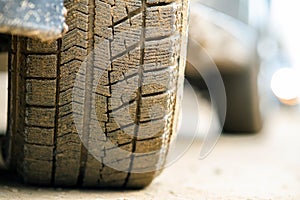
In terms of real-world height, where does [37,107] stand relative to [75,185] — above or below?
above

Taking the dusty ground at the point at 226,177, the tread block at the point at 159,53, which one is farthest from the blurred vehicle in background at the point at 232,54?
the tread block at the point at 159,53

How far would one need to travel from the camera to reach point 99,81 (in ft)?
3.22

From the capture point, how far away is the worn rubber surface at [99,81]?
961mm

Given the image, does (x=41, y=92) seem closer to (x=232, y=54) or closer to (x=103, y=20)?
(x=103, y=20)

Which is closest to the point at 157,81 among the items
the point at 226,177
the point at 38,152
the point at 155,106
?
the point at 155,106

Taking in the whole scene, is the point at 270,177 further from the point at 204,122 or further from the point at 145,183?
the point at 204,122

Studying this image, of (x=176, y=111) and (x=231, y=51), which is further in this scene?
(x=231, y=51)

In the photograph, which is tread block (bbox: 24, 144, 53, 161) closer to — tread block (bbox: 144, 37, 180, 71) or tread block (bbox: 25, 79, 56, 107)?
tread block (bbox: 25, 79, 56, 107)

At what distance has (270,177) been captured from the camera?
5.49 feet

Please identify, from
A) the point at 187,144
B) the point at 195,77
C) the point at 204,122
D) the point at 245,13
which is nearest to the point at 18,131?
the point at 187,144

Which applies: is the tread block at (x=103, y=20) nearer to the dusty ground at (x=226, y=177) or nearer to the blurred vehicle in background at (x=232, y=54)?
the dusty ground at (x=226, y=177)

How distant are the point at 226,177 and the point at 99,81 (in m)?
0.78

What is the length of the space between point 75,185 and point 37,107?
23 centimetres

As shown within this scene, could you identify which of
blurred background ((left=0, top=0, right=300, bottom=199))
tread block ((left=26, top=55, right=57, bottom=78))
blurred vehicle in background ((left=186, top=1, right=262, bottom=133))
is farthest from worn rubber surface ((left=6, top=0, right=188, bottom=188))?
blurred vehicle in background ((left=186, top=1, right=262, bottom=133))
